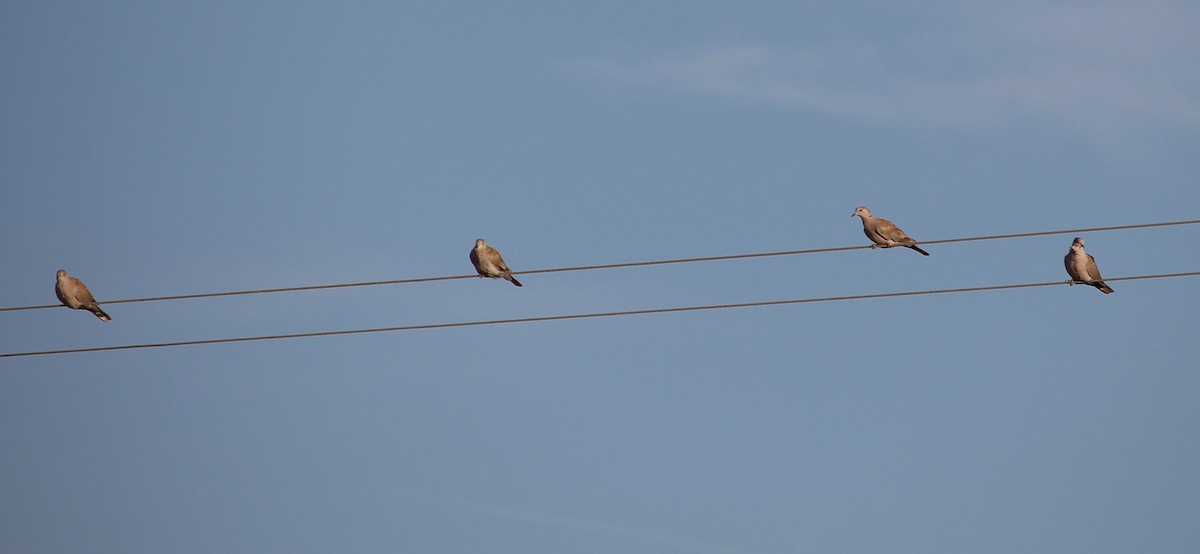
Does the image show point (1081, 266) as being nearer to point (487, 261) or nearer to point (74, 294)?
point (487, 261)

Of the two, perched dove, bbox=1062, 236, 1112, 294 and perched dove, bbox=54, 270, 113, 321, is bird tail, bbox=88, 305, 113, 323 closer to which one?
perched dove, bbox=54, 270, 113, 321

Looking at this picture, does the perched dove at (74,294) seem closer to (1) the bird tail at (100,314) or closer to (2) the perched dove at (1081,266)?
(1) the bird tail at (100,314)

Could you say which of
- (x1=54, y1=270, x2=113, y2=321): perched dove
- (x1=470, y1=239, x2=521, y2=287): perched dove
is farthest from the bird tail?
(x1=470, y1=239, x2=521, y2=287): perched dove

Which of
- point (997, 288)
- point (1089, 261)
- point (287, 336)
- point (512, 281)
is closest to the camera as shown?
point (997, 288)

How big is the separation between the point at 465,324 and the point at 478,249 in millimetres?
5633

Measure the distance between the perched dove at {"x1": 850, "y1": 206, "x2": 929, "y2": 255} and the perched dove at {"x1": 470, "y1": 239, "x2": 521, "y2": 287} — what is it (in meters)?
4.69

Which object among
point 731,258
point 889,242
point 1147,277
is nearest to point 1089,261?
point 889,242

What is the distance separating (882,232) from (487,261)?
5165 mm

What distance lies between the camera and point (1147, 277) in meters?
17.8

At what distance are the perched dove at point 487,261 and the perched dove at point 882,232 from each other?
15.4 ft

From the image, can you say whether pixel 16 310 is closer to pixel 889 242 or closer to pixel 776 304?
pixel 776 304

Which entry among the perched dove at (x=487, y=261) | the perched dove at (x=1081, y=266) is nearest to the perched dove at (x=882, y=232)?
the perched dove at (x=1081, y=266)

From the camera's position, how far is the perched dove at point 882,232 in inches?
923

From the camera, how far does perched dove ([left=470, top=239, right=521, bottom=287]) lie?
2447 centimetres
